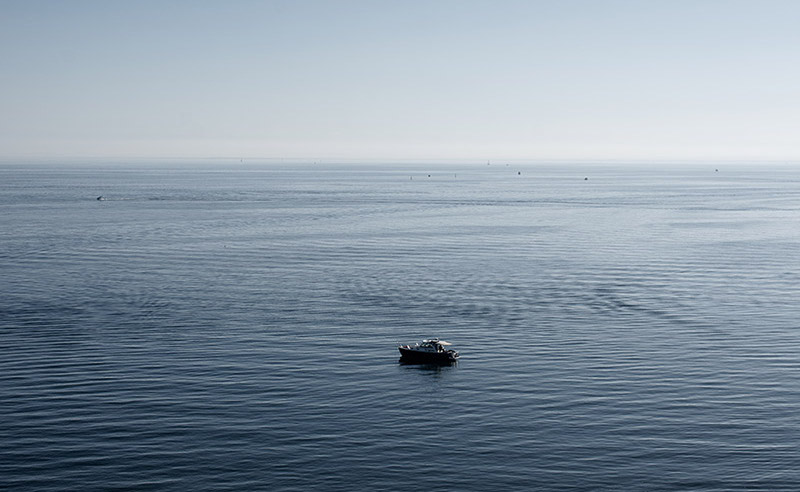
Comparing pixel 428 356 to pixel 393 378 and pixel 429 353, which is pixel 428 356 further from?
pixel 393 378

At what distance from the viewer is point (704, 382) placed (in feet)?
260

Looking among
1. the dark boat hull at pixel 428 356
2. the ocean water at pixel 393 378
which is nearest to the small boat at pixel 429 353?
the dark boat hull at pixel 428 356

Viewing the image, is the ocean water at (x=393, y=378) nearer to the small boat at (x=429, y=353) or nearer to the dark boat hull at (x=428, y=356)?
the dark boat hull at (x=428, y=356)

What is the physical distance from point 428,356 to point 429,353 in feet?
1.03

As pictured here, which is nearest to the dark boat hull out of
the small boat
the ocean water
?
the small boat

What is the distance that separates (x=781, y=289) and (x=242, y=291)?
7624 centimetres

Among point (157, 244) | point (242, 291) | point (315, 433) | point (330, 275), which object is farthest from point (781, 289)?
point (157, 244)

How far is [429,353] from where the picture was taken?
85.2 meters

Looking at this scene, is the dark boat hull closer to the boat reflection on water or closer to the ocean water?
the boat reflection on water

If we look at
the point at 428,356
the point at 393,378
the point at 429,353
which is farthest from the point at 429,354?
the point at 393,378

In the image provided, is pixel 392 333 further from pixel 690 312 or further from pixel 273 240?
pixel 273 240

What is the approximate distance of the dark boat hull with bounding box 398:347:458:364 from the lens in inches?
3354

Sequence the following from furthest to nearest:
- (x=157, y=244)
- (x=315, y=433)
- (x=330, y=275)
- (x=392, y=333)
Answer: (x=157, y=244) → (x=330, y=275) → (x=392, y=333) → (x=315, y=433)

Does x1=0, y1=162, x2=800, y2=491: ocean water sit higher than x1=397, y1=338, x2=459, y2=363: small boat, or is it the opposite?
x1=397, y1=338, x2=459, y2=363: small boat
